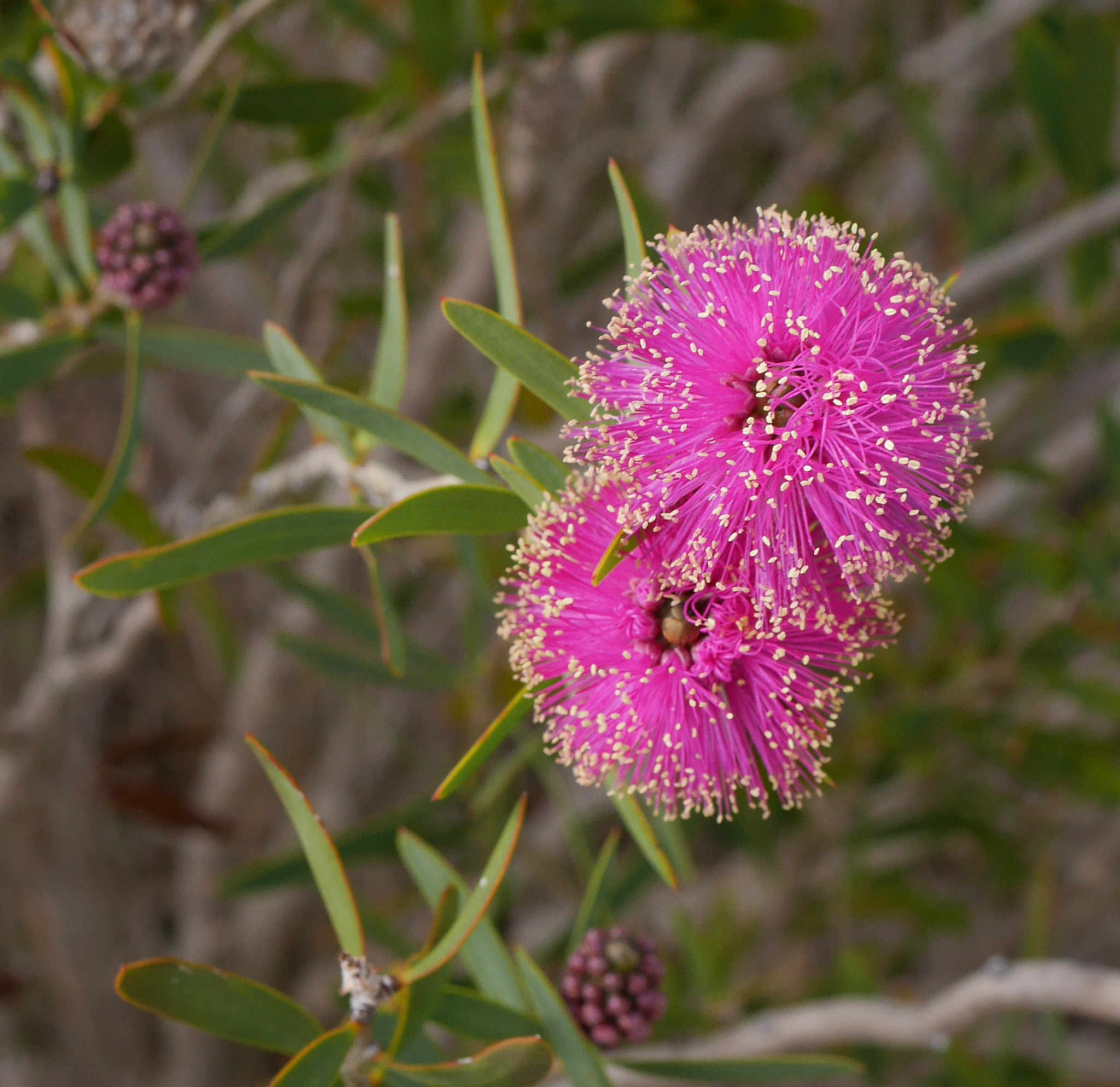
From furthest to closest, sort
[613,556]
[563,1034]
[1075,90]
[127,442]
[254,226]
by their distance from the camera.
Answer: [1075,90], [254,226], [127,442], [563,1034], [613,556]

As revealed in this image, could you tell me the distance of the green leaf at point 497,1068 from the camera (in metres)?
0.57

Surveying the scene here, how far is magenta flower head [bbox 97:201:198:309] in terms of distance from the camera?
0.82 metres

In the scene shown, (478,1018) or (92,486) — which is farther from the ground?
(92,486)

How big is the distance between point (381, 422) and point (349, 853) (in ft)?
2.41

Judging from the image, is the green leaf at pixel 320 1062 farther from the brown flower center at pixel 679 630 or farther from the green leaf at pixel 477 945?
the brown flower center at pixel 679 630

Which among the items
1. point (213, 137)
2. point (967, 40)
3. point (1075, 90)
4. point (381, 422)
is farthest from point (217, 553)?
point (967, 40)

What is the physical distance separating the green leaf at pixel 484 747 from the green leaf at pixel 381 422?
0.13m

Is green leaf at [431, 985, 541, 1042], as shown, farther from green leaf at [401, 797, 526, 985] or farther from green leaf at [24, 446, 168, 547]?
green leaf at [24, 446, 168, 547]

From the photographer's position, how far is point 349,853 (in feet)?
3.94

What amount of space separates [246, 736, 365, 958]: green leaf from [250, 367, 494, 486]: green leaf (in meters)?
0.20

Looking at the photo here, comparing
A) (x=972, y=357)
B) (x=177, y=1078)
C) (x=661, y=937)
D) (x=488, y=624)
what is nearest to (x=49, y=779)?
(x=177, y=1078)

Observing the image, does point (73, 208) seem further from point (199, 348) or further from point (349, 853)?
point (349, 853)

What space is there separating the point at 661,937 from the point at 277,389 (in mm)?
1660

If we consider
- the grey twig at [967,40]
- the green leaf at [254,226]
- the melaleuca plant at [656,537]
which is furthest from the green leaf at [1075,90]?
the green leaf at [254,226]
